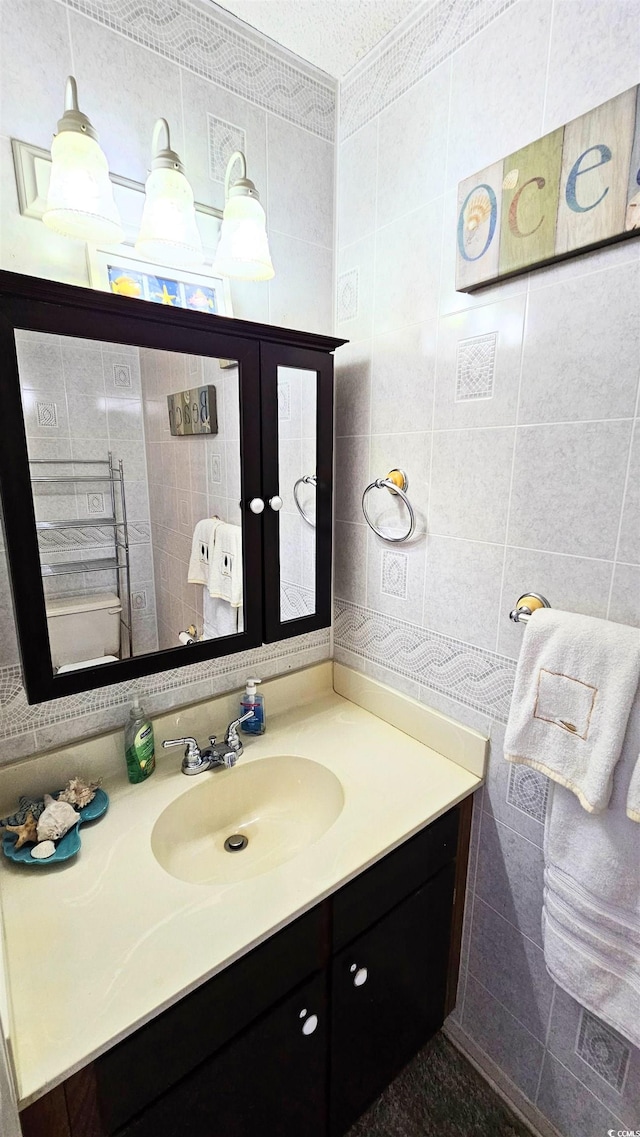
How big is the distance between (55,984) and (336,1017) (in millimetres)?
576

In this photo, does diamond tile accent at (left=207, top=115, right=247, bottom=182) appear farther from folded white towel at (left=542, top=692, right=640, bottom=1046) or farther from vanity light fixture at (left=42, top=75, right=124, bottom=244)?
folded white towel at (left=542, top=692, right=640, bottom=1046)

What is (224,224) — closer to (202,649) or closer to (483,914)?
(202,649)

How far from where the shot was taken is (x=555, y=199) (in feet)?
2.80

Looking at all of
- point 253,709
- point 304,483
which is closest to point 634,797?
point 253,709

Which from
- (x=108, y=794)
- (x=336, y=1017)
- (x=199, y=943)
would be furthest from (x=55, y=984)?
(x=336, y=1017)

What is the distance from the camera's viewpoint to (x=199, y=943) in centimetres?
74

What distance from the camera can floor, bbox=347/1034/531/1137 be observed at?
3.72 feet

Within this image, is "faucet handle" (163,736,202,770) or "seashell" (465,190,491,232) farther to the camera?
"faucet handle" (163,736,202,770)

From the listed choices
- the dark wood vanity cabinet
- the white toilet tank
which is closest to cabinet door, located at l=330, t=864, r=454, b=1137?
the dark wood vanity cabinet

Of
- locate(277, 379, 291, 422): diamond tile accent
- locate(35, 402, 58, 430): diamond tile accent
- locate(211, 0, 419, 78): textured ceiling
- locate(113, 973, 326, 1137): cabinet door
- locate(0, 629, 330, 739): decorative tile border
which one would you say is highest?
locate(211, 0, 419, 78): textured ceiling

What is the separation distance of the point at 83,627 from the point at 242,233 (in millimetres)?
912

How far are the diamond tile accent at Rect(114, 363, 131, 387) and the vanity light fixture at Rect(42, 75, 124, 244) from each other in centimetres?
24

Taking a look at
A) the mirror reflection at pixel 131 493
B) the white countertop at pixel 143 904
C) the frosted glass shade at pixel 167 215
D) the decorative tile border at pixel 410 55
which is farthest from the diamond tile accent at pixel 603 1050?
the decorative tile border at pixel 410 55

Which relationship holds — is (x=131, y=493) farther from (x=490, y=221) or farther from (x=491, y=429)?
(x=490, y=221)
